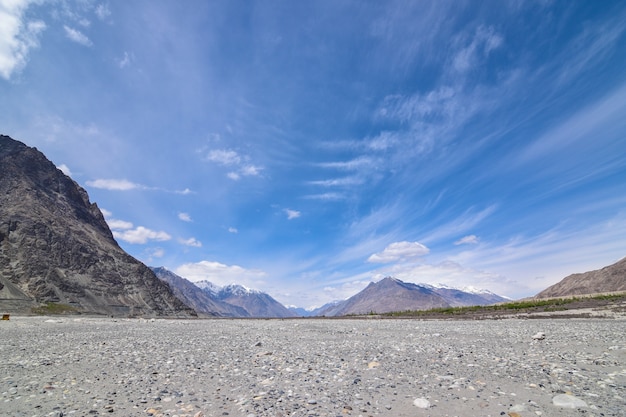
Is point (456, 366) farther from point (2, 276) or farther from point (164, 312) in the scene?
point (164, 312)

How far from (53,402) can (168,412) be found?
126 inches

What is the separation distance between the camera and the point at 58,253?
114 meters

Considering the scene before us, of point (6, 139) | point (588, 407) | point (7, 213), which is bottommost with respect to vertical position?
point (588, 407)

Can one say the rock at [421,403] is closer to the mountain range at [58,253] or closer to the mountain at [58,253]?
the mountain range at [58,253]

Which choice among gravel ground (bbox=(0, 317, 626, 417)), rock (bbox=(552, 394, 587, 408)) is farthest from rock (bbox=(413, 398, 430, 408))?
rock (bbox=(552, 394, 587, 408))

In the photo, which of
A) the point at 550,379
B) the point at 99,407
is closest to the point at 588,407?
the point at 550,379

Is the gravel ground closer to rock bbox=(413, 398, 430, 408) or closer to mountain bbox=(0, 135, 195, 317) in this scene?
rock bbox=(413, 398, 430, 408)

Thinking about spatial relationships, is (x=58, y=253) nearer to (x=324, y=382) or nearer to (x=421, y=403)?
(x=324, y=382)

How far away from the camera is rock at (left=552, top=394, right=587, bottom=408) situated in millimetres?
7008

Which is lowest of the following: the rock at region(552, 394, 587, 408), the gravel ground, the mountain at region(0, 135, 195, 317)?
the rock at region(552, 394, 587, 408)

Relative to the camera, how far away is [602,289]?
615ft

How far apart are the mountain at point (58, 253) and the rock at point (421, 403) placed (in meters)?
106

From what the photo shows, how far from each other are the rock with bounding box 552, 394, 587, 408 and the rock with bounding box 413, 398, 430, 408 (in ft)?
9.31

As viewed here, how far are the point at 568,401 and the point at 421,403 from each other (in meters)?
3.25
